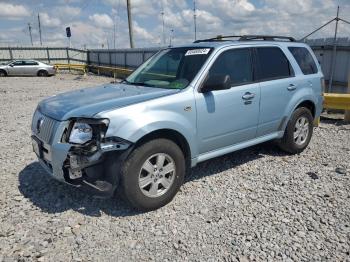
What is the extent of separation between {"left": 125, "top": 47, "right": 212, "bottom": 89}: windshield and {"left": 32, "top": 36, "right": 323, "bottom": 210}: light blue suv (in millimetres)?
18

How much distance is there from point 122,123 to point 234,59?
6.61ft

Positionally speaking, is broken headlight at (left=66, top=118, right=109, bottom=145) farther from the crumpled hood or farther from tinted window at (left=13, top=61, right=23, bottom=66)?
tinted window at (left=13, top=61, right=23, bottom=66)

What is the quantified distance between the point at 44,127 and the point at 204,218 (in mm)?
2114

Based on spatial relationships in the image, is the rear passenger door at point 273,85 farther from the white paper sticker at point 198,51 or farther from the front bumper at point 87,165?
the front bumper at point 87,165

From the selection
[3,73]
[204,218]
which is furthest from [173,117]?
[3,73]

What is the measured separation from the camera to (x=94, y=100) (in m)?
3.79

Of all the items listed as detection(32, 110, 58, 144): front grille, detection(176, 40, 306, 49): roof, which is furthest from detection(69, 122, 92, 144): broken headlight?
detection(176, 40, 306, 49): roof

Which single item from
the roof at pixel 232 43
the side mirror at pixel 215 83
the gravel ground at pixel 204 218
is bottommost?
the gravel ground at pixel 204 218

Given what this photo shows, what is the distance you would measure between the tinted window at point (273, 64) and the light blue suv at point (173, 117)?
0.06ft

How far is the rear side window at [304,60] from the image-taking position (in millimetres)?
5457

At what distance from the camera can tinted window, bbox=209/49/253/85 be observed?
4.32m

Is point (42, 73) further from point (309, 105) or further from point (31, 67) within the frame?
point (309, 105)

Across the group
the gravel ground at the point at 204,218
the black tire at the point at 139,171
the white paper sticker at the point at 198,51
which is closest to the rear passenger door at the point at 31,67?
the gravel ground at the point at 204,218

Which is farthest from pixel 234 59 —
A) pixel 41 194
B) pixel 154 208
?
pixel 41 194
